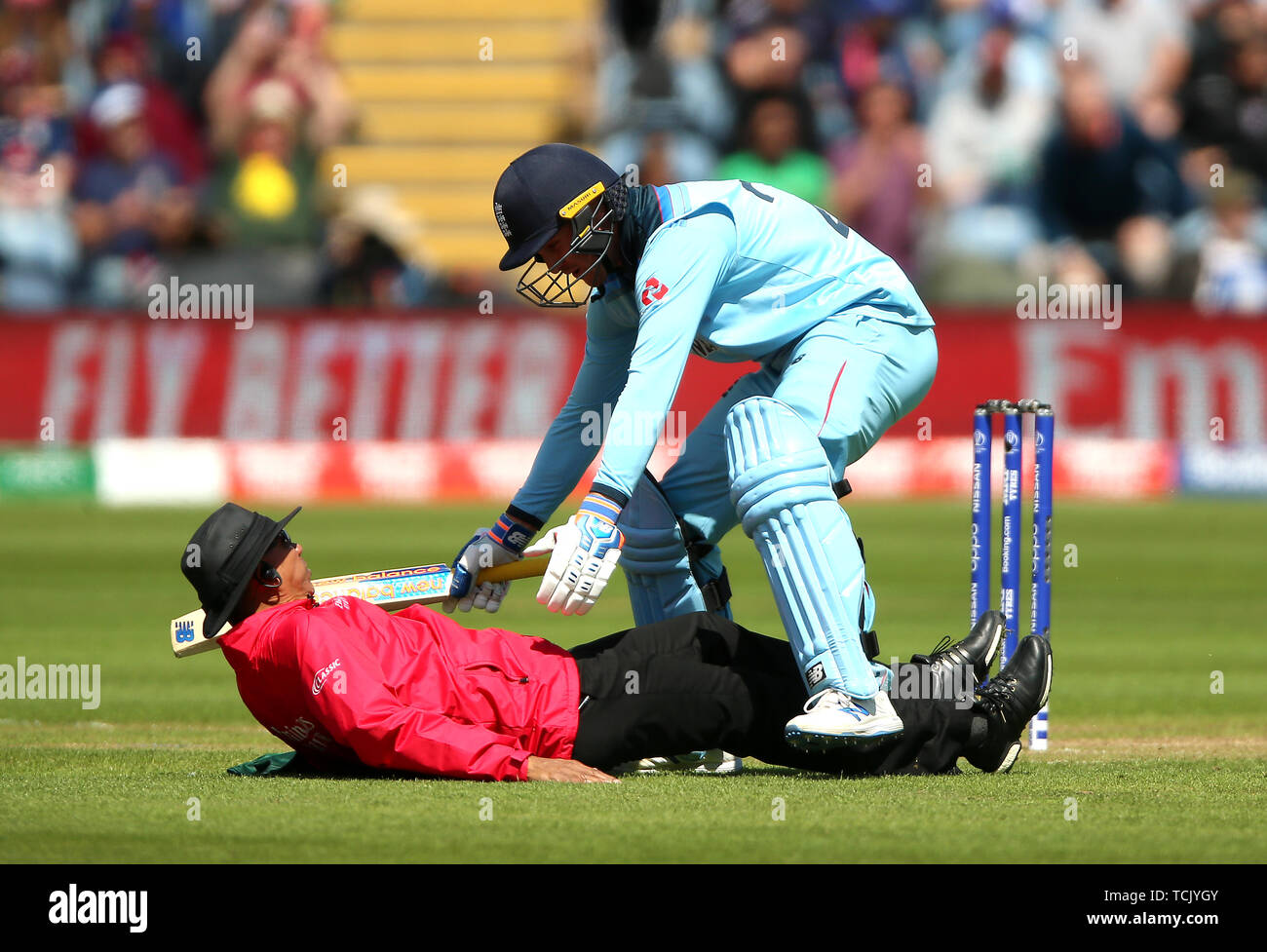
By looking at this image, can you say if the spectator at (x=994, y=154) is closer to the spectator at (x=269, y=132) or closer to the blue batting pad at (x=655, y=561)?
the spectator at (x=269, y=132)

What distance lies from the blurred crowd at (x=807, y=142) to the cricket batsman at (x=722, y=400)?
1094 centimetres

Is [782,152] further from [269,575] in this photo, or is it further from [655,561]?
[269,575]

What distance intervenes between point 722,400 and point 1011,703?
1309 mm

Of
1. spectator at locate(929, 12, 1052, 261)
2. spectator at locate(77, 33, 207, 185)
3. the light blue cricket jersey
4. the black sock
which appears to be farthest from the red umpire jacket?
spectator at locate(77, 33, 207, 185)

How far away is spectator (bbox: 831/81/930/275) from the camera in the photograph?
57.0ft

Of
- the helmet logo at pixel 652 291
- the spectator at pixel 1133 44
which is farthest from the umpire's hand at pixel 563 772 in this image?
the spectator at pixel 1133 44

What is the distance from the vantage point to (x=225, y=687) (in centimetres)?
853

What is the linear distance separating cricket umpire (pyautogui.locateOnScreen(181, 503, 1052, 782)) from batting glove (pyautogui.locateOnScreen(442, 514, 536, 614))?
1.47 feet

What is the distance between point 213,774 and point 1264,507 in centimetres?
1180

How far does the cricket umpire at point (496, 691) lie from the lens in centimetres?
526

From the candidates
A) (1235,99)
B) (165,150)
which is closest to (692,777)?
(1235,99)

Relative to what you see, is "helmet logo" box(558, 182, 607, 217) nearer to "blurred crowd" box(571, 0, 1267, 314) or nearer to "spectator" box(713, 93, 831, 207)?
"blurred crowd" box(571, 0, 1267, 314)
